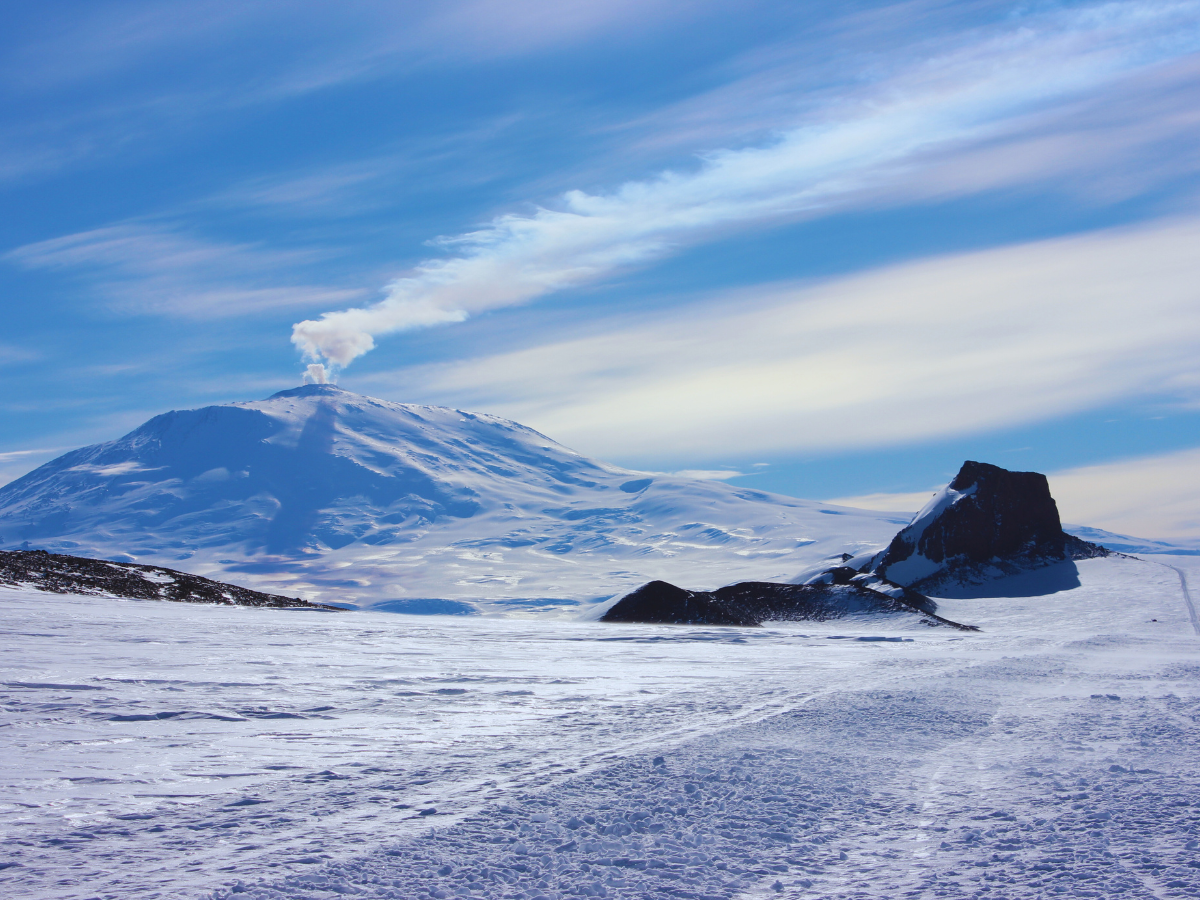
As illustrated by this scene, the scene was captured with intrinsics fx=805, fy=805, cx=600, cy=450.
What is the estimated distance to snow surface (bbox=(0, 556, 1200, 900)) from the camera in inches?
177

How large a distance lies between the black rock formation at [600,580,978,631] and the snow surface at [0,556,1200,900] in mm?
17669

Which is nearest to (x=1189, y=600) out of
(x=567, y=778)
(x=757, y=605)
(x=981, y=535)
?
(x=981, y=535)

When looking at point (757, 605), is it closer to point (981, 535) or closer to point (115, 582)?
point (981, 535)

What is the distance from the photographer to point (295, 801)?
5676 mm

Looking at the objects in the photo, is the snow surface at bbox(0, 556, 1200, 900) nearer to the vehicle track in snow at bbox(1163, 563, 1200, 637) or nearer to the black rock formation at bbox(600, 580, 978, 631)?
the black rock formation at bbox(600, 580, 978, 631)

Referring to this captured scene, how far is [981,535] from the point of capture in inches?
1906

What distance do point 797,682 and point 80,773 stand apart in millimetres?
9685

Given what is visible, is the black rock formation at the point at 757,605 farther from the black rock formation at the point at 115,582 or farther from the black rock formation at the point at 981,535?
the black rock formation at the point at 115,582

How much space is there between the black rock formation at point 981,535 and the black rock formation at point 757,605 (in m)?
10.9

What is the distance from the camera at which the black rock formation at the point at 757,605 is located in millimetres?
31609

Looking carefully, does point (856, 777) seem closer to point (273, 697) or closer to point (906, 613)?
point (273, 697)

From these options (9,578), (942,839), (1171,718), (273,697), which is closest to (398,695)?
(273,697)

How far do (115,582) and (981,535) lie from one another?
44730 millimetres

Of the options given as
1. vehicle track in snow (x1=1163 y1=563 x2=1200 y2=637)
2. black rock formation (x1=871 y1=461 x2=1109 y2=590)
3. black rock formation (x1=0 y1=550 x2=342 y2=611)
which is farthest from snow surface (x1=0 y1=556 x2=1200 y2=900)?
black rock formation (x1=871 y1=461 x2=1109 y2=590)
